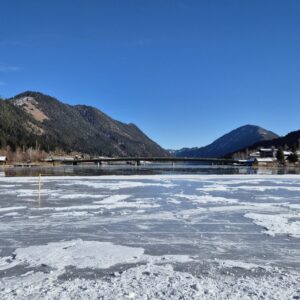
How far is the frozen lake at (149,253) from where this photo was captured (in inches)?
310

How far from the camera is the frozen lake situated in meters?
7.87

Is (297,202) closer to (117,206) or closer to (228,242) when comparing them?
(117,206)

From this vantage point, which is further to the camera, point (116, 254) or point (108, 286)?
point (116, 254)

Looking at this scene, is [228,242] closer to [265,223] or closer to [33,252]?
[265,223]

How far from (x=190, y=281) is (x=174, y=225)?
671 centimetres

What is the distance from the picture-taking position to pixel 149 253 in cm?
1080

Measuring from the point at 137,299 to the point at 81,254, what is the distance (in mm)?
3553

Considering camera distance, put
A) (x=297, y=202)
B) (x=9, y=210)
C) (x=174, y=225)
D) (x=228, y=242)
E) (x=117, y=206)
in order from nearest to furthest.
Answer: (x=228, y=242)
(x=174, y=225)
(x=9, y=210)
(x=117, y=206)
(x=297, y=202)

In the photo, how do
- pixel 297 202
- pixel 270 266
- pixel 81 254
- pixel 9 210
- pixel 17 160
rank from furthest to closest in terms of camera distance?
pixel 17 160, pixel 297 202, pixel 9 210, pixel 81 254, pixel 270 266

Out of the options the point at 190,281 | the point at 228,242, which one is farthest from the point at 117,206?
the point at 190,281

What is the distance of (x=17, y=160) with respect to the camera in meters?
182

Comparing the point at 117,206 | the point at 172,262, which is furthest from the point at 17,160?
the point at 172,262

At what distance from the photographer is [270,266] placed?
957cm

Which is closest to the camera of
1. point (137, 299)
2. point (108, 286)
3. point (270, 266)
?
point (137, 299)
